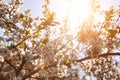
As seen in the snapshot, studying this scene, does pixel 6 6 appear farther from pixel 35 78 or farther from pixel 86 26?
pixel 86 26

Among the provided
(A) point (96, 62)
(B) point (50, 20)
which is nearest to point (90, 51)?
(A) point (96, 62)

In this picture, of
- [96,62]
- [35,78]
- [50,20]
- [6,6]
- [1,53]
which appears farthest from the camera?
[6,6]

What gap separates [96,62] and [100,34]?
216 cm

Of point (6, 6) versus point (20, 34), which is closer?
point (20, 34)

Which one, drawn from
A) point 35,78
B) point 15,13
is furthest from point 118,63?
point 15,13

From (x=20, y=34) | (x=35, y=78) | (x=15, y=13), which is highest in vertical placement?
(x=15, y=13)

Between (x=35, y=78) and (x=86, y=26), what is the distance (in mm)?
→ 4343

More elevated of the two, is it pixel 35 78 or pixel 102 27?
pixel 102 27

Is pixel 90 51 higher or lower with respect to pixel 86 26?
lower

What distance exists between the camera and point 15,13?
539 inches

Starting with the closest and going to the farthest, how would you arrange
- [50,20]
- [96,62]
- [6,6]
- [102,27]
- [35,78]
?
[50,20], [102,27], [96,62], [35,78], [6,6]

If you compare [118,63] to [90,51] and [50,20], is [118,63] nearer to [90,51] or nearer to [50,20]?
[90,51]

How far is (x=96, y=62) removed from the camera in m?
11.1

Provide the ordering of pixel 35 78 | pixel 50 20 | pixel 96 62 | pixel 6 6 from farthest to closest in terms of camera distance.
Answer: pixel 6 6
pixel 35 78
pixel 96 62
pixel 50 20
